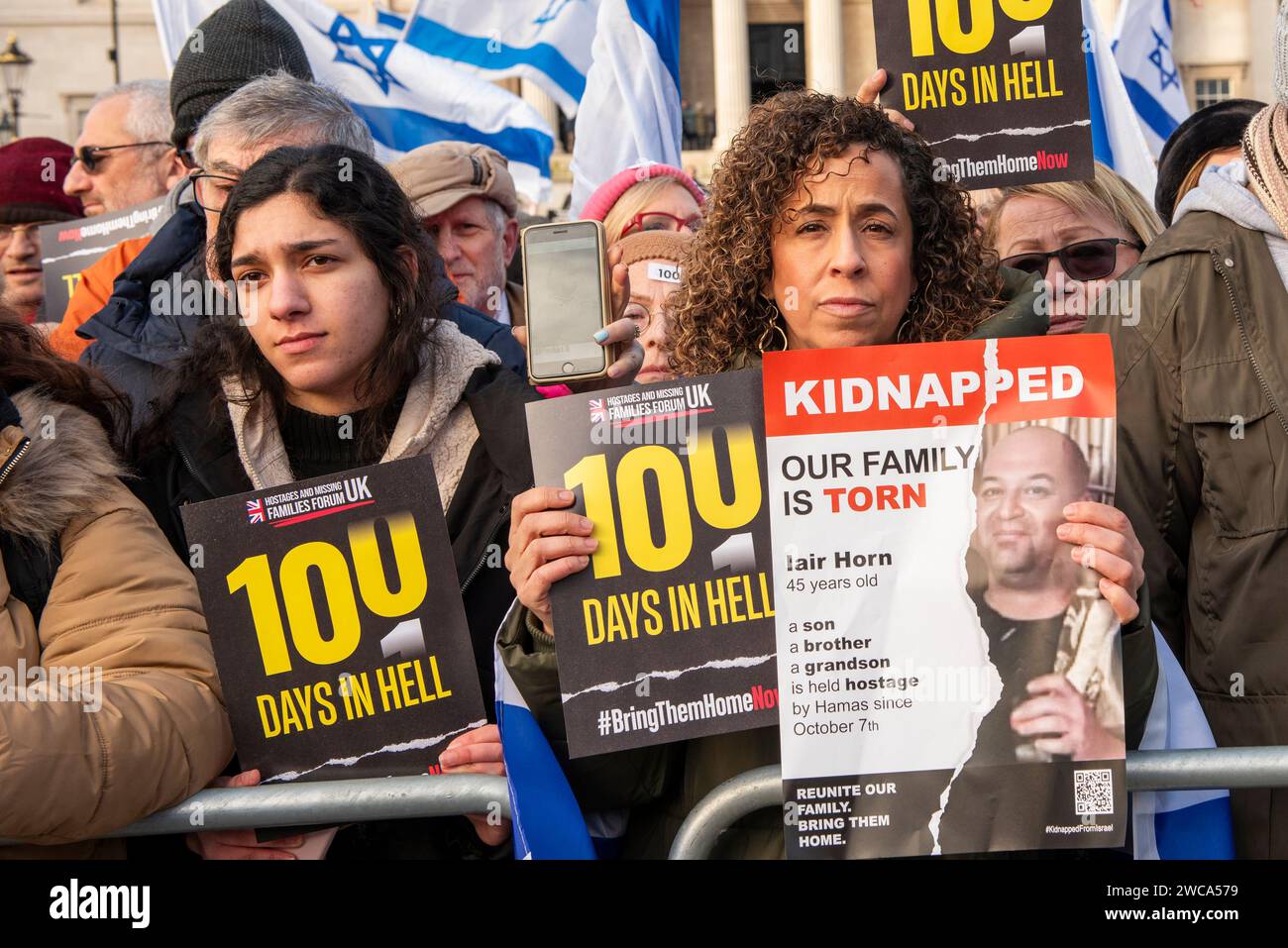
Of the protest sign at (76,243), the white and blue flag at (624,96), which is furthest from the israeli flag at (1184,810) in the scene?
the white and blue flag at (624,96)

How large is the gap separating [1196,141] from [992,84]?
1.80 meters

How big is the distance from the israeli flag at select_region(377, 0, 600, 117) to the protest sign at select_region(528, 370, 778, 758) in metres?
5.95

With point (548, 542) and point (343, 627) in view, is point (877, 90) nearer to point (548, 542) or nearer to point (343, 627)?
point (548, 542)

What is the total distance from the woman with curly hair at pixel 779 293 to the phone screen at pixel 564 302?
10.2 inches

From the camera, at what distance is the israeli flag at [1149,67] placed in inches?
311

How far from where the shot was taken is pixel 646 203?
5.13 meters

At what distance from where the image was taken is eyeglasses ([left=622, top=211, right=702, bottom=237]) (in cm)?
508

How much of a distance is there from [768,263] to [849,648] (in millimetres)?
770

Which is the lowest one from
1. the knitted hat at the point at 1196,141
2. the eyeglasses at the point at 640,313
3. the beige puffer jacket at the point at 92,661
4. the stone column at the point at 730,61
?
the beige puffer jacket at the point at 92,661

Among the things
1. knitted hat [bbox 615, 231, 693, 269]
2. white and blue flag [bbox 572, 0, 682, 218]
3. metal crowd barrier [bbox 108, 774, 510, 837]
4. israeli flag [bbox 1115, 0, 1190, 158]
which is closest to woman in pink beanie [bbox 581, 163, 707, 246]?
knitted hat [bbox 615, 231, 693, 269]

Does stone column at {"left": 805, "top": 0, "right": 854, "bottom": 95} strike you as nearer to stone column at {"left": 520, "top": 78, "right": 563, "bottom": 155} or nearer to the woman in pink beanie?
stone column at {"left": 520, "top": 78, "right": 563, "bottom": 155}

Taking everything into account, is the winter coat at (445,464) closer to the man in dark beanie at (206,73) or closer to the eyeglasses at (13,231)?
the man in dark beanie at (206,73)
